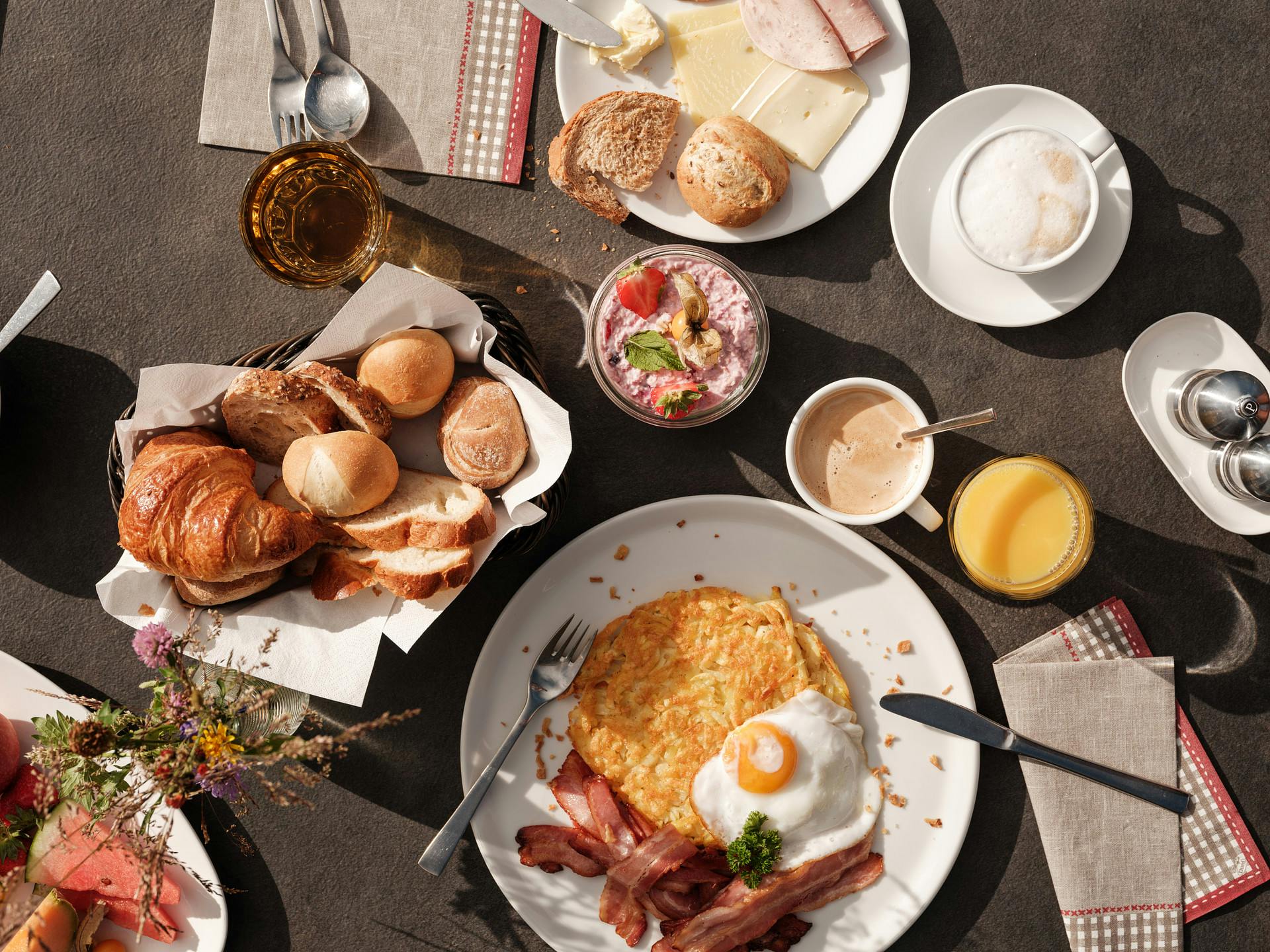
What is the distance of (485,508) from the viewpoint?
→ 191 centimetres

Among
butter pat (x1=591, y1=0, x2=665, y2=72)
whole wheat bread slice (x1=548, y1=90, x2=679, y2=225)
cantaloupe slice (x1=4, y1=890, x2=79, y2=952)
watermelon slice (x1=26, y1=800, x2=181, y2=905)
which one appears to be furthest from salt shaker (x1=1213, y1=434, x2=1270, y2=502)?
cantaloupe slice (x1=4, y1=890, x2=79, y2=952)

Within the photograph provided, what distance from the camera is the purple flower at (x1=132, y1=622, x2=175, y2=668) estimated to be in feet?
5.65

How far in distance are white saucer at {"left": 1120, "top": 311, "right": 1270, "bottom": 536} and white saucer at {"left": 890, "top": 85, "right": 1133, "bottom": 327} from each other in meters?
0.27

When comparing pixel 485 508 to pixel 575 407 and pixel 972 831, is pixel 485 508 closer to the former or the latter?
pixel 575 407

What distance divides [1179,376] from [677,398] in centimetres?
143

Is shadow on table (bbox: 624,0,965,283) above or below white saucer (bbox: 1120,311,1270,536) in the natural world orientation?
above

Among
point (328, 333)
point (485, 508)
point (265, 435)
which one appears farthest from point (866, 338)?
→ point (265, 435)

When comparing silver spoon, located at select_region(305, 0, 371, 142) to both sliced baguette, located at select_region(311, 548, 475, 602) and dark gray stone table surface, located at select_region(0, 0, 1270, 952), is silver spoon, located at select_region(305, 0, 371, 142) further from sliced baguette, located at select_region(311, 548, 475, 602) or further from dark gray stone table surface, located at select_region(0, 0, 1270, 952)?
sliced baguette, located at select_region(311, 548, 475, 602)

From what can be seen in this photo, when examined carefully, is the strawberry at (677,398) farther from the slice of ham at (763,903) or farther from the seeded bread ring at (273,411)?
the slice of ham at (763,903)

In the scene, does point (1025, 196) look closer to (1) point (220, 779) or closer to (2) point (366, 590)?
(2) point (366, 590)

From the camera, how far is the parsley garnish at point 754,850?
7.02ft

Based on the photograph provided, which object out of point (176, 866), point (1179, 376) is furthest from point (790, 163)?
→ point (176, 866)

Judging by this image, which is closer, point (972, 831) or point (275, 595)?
point (275, 595)

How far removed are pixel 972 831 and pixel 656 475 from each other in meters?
1.37
